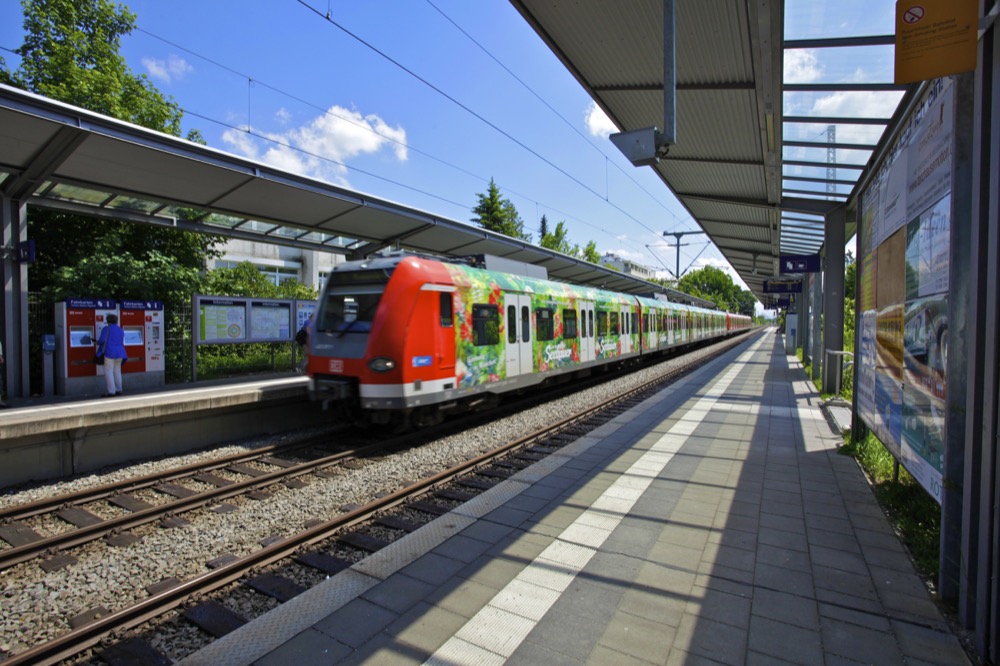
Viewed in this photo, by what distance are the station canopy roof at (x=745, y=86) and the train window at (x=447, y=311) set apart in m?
3.82

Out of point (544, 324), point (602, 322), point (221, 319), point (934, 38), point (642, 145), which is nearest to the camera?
point (934, 38)

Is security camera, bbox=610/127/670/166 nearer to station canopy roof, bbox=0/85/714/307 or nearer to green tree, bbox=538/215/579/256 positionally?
station canopy roof, bbox=0/85/714/307

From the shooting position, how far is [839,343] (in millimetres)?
10773

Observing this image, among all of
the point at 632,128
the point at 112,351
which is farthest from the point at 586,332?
the point at 112,351

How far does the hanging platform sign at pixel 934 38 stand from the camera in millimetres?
2712

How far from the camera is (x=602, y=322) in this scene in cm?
1473

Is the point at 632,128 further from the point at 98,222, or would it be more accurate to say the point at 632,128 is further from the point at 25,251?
the point at 98,222

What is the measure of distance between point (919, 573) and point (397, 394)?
19.4 ft

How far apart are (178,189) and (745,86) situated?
31.9ft

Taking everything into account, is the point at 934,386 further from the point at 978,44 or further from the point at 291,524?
the point at 291,524

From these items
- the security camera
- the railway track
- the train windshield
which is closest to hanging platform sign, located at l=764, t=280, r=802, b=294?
the security camera

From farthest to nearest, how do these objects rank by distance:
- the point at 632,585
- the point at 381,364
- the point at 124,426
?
the point at 381,364 → the point at 124,426 → the point at 632,585

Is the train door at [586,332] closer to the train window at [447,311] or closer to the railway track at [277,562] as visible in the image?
the train window at [447,311]

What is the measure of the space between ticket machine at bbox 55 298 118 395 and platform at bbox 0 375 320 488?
2.66 feet
